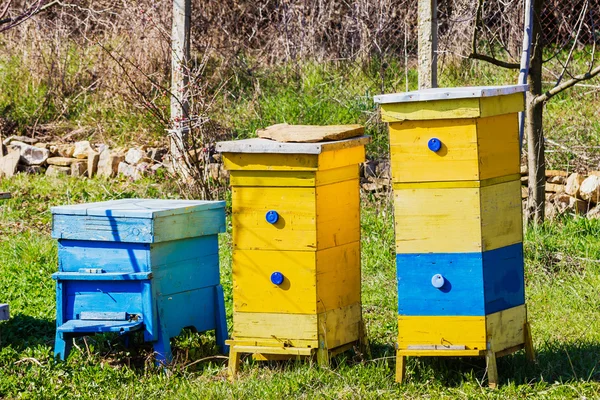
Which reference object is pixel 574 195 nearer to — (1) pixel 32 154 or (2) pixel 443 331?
(2) pixel 443 331

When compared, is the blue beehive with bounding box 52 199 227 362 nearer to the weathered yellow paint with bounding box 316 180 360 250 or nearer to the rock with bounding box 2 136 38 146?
the weathered yellow paint with bounding box 316 180 360 250

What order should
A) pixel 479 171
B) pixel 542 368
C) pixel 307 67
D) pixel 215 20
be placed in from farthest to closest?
pixel 215 20 → pixel 307 67 → pixel 542 368 → pixel 479 171

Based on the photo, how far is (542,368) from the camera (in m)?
4.27

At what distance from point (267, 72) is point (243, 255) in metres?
6.53

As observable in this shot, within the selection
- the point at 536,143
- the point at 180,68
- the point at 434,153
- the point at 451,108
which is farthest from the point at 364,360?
the point at 180,68

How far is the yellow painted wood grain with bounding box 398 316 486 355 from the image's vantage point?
4016mm

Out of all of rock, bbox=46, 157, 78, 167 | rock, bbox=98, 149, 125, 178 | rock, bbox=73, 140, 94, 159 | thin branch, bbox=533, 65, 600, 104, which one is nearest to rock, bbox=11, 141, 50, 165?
rock, bbox=46, 157, 78, 167

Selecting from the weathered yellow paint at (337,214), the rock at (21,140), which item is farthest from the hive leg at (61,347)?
the rock at (21,140)

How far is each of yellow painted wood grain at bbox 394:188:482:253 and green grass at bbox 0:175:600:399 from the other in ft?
2.21

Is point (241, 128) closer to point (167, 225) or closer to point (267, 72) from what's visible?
point (267, 72)

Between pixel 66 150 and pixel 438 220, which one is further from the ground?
pixel 66 150

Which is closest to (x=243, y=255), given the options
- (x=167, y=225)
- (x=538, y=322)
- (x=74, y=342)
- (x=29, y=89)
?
(x=167, y=225)

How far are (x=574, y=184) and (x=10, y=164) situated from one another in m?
5.99

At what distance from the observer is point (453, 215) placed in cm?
399
